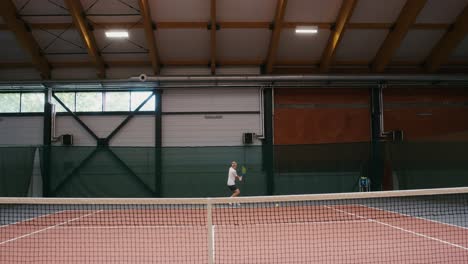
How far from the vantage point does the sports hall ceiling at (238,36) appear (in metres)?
14.6

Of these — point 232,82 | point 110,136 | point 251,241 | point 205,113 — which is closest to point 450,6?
point 232,82

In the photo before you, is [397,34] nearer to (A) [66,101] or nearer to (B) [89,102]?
(B) [89,102]

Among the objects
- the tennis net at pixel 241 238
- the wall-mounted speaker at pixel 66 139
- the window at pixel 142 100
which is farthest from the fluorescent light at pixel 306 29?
the wall-mounted speaker at pixel 66 139

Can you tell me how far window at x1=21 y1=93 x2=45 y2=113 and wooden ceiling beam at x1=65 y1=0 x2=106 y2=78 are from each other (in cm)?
277

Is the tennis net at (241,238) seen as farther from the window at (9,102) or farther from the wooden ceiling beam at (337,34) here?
the window at (9,102)

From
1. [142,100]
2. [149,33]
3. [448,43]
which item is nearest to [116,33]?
[149,33]

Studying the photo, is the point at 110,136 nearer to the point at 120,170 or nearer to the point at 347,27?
the point at 120,170

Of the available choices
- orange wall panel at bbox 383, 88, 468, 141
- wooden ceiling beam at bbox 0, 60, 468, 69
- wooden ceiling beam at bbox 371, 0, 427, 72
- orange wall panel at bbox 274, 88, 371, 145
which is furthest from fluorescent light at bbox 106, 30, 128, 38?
orange wall panel at bbox 383, 88, 468, 141

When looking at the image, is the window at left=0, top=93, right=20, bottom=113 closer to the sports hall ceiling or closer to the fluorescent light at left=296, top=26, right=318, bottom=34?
the sports hall ceiling

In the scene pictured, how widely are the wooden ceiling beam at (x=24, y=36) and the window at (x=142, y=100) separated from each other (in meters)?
3.54

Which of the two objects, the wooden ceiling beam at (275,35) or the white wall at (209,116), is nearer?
the wooden ceiling beam at (275,35)

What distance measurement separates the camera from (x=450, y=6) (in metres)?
14.9

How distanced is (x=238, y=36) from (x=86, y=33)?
5691mm

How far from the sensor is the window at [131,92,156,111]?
54.6 feet
